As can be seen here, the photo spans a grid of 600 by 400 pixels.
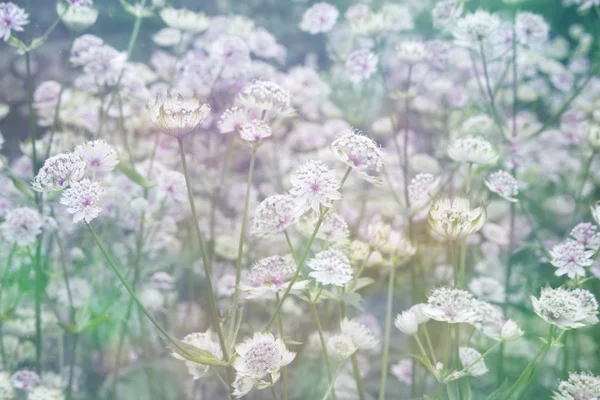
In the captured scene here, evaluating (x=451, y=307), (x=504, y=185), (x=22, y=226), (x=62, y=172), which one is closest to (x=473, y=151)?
(x=504, y=185)

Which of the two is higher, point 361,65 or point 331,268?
point 361,65

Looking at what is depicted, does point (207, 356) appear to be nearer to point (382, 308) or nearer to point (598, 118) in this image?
point (382, 308)

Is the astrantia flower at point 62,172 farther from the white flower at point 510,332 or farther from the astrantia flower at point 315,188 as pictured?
the white flower at point 510,332

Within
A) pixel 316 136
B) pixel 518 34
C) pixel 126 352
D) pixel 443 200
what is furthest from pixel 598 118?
pixel 126 352

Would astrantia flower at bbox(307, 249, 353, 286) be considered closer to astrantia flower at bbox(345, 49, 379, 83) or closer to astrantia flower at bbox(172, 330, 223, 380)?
astrantia flower at bbox(172, 330, 223, 380)

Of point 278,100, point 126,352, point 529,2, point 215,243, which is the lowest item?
point 126,352

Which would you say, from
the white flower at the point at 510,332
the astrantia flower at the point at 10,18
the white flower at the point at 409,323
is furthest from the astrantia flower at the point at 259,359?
the astrantia flower at the point at 10,18

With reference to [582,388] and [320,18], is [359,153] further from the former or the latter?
[320,18]
